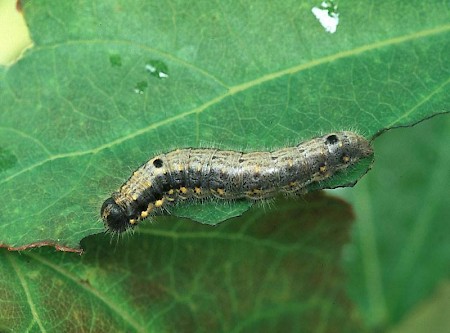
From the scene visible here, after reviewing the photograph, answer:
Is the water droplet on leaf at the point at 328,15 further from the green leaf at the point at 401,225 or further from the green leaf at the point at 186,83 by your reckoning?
the green leaf at the point at 401,225

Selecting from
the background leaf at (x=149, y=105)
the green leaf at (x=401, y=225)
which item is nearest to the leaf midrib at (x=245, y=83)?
the background leaf at (x=149, y=105)

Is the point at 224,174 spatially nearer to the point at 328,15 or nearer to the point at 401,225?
the point at 328,15

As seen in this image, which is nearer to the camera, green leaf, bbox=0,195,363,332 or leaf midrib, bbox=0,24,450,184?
leaf midrib, bbox=0,24,450,184

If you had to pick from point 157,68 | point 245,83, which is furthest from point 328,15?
point 157,68

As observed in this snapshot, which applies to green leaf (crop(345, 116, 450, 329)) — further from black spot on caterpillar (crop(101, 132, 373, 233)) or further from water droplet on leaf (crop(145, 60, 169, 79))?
water droplet on leaf (crop(145, 60, 169, 79))

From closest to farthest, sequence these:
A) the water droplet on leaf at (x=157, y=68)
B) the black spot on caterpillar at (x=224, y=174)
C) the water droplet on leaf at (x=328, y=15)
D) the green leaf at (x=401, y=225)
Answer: the water droplet on leaf at (x=328, y=15), the water droplet on leaf at (x=157, y=68), the black spot on caterpillar at (x=224, y=174), the green leaf at (x=401, y=225)

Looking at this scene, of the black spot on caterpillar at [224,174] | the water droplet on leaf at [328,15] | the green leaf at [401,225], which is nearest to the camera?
the water droplet on leaf at [328,15]

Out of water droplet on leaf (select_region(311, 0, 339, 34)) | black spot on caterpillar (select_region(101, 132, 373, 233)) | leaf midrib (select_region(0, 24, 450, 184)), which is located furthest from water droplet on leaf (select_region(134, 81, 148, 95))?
water droplet on leaf (select_region(311, 0, 339, 34))
